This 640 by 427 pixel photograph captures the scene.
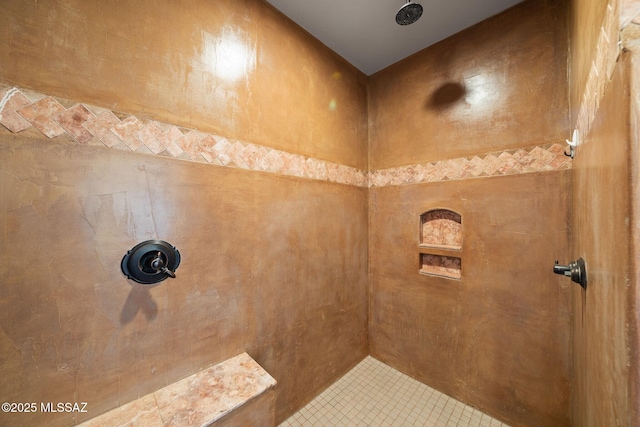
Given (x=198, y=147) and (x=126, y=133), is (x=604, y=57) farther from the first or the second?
(x=126, y=133)

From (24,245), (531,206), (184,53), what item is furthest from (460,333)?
(184,53)

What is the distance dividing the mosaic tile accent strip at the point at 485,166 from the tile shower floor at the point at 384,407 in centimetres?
186

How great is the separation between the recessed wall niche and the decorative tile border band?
35 cm

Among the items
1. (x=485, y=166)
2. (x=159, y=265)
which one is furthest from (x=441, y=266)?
(x=159, y=265)

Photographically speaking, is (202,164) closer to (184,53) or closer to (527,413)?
(184,53)

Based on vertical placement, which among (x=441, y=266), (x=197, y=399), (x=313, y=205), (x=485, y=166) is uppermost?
(x=485, y=166)

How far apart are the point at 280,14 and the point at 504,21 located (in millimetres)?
1715

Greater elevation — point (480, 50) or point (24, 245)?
point (480, 50)

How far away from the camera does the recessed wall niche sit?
6.07ft

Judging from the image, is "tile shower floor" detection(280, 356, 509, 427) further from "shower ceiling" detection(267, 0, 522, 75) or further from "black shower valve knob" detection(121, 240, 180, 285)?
"shower ceiling" detection(267, 0, 522, 75)

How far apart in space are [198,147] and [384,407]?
7.69 feet

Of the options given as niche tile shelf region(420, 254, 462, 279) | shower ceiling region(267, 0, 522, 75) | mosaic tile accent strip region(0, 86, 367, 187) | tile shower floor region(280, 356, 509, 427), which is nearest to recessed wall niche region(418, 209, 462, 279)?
niche tile shelf region(420, 254, 462, 279)

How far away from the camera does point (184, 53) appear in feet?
3.91

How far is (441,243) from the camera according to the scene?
1.94 metres
